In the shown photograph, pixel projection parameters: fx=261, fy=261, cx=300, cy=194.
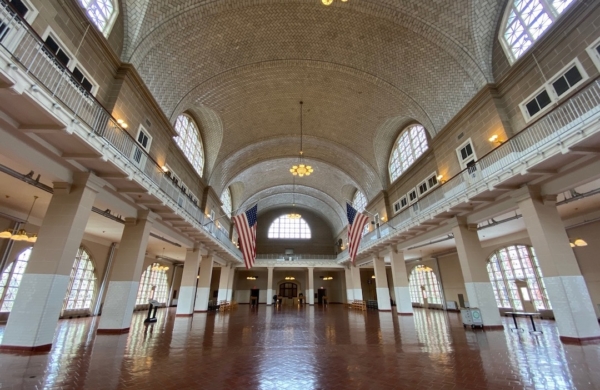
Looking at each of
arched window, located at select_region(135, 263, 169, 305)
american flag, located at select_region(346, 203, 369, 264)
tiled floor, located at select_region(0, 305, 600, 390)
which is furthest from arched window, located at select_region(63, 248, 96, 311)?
american flag, located at select_region(346, 203, 369, 264)

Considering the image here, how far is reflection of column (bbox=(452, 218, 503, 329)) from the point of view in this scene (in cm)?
983

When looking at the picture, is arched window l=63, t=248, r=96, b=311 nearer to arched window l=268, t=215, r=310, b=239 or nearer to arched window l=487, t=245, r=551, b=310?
arched window l=268, t=215, r=310, b=239

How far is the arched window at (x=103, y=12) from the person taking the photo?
25.9ft

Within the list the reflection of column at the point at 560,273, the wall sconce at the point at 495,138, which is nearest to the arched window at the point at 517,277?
the reflection of column at the point at 560,273

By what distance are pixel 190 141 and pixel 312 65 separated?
868 centimetres

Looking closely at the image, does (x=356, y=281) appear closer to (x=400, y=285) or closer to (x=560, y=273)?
(x=400, y=285)

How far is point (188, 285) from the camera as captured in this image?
15.8 metres

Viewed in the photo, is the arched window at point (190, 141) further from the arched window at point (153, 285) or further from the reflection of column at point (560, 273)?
the reflection of column at point (560, 273)

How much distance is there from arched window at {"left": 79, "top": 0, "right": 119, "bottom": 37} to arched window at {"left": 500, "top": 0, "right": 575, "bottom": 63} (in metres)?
13.9

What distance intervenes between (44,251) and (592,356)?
1237cm

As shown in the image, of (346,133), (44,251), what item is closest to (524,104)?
(346,133)

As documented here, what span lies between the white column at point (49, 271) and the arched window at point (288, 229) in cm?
3128

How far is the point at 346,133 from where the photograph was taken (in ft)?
63.9

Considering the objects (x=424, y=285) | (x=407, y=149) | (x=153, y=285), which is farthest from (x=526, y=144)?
(x=153, y=285)
